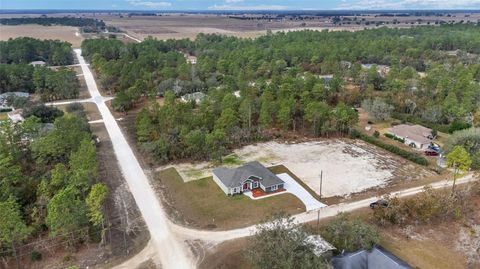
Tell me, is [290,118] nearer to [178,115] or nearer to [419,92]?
[178,115]

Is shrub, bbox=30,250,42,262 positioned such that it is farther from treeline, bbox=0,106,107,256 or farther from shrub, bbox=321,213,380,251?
shrub, bbox=321,213,380,251

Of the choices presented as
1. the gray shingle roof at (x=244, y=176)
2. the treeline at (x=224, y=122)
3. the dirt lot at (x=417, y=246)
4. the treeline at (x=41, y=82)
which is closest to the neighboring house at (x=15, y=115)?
the treeline at (x=41, y=82)

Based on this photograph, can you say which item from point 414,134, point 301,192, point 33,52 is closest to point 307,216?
point 301,192

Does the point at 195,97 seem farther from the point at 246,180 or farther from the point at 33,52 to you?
the point at 33,52

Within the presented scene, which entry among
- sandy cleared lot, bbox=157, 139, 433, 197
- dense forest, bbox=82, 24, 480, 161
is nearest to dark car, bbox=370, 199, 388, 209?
sandy cleared lot, bbox=157, 139, 433, 197

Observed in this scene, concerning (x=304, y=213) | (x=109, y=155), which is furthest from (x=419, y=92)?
(x=109, y=155)
